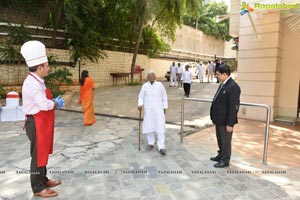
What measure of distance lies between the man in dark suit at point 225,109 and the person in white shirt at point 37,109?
2.29 meters

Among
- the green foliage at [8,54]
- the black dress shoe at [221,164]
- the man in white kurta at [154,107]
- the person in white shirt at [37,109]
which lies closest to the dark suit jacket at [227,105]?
the black dress shoe at [221,164]

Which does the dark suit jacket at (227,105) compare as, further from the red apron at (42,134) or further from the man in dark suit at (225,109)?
the red apron at (42,134)

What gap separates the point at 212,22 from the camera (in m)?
33.2

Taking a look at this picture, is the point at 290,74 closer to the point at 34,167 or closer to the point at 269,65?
the point at 269,65

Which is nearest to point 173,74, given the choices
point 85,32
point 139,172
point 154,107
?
point 85,32

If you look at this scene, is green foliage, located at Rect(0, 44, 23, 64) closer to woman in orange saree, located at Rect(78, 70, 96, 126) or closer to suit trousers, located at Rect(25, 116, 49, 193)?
woman in orange saree, located at Rect(78, 70, 96, 126)

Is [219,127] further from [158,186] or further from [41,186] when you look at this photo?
[41,186]

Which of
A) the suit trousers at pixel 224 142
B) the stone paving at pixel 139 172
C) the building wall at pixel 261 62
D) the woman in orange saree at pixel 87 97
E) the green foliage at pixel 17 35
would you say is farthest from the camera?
the green foliage at pixel 17 35

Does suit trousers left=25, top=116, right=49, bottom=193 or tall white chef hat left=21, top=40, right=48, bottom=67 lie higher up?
tall white chef hat left=21, top=40, right=48, bottom=67

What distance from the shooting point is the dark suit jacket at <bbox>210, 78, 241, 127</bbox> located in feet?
12.6

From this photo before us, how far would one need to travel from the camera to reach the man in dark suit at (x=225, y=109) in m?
3.83

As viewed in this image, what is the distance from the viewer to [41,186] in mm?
3195

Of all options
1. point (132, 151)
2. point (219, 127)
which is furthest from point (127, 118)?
point (219, 127)

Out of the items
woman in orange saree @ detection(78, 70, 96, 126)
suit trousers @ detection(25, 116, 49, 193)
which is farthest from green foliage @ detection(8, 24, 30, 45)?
suit trousers @ detection(25, 116, 49, 193)
